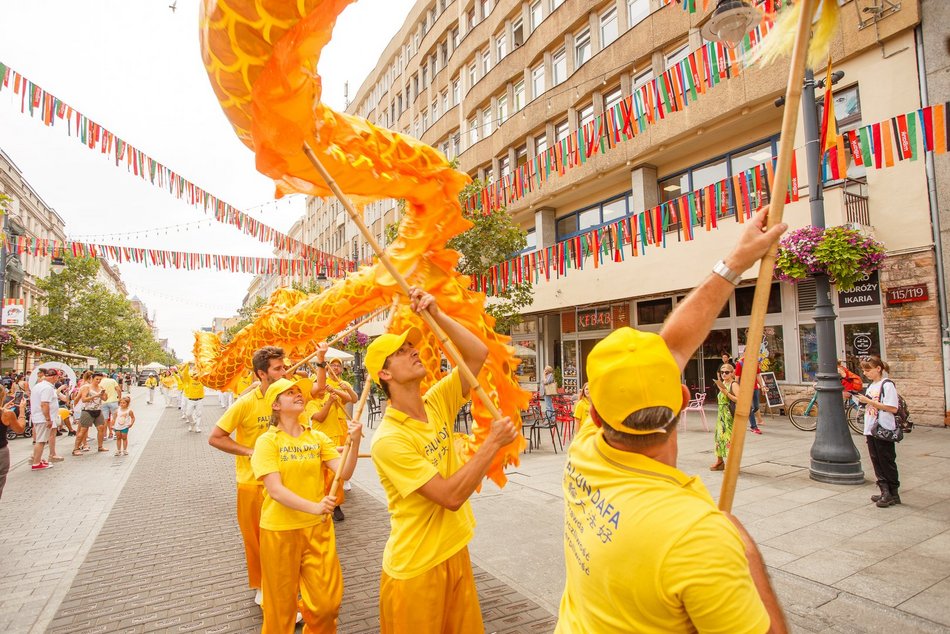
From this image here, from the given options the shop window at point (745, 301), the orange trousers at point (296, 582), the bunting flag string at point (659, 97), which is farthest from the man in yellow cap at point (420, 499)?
the shop window at point (745, 301)

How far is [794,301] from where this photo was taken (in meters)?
12.2

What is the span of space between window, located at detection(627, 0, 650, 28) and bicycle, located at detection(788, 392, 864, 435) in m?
11.0

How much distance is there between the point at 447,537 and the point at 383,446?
49cm

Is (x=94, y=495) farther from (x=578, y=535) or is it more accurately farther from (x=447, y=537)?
(x=578, y=535)

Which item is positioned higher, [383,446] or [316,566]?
[383,446]

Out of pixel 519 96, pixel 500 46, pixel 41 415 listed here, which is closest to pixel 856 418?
pixel 41 415

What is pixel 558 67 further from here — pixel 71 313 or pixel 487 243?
pixel 71 313

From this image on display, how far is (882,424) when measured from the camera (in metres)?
5.27

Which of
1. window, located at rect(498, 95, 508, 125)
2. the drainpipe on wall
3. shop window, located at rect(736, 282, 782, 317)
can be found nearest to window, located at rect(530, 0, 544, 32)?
window, located at rect(498, 95, 508, 125)

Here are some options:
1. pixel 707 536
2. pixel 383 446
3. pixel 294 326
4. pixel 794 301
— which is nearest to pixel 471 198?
pixel 794 301

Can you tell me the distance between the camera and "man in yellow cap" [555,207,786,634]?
1.06m

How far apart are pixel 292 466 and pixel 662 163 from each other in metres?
14.3

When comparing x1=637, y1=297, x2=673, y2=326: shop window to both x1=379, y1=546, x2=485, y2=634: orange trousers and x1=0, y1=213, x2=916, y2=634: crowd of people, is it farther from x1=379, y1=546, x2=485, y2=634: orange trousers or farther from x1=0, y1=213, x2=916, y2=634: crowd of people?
x1=379, y1=546, x2=485, y2=634: orange trousers

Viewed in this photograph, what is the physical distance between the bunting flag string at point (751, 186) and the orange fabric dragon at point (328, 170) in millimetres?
1922
